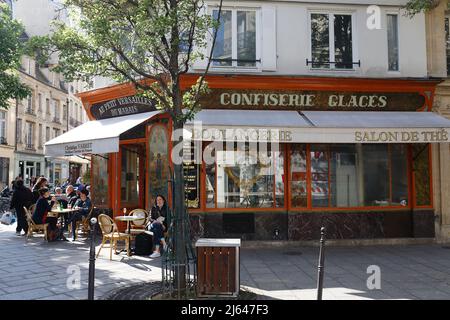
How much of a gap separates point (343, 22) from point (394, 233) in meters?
6.14

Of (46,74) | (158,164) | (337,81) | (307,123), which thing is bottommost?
(158,164)

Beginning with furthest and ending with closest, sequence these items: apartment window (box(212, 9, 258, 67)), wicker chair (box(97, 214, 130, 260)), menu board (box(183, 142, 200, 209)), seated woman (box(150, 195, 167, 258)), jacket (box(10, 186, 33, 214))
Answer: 1. jacket (box(10, 186, 33, 214))
2. apartment window (box(212, 9, 258, 67))
3. menu board (box(183, 142, 200, 209))
4. seated woman (box(150, 195, 167, 258))
5. wicker chair (box(97, 214, 130, 260))

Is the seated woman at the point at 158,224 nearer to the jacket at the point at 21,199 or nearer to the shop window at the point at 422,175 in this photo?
the jacket at the point at 21,199

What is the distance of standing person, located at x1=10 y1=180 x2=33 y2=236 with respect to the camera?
12.6m

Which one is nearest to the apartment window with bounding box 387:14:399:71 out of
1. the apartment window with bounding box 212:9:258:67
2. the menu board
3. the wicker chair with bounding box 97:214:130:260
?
the apartment window with bounding box 212:9:258:67

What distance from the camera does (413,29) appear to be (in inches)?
461

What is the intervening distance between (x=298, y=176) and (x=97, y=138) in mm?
5390

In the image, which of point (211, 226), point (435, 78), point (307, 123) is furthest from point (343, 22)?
point (211, 226)

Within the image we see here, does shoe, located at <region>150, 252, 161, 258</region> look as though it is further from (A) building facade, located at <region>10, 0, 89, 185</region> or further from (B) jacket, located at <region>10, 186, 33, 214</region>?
(A) building facade, located at <region>10, 0, 89, 185</region>

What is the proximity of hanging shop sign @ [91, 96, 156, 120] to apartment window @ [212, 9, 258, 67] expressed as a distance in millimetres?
2280

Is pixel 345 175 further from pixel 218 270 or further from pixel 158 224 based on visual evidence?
pixel 218 270

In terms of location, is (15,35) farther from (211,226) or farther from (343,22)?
(343,22)

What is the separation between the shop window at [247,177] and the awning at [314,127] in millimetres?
1154

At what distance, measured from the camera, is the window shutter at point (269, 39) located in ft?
36.4
